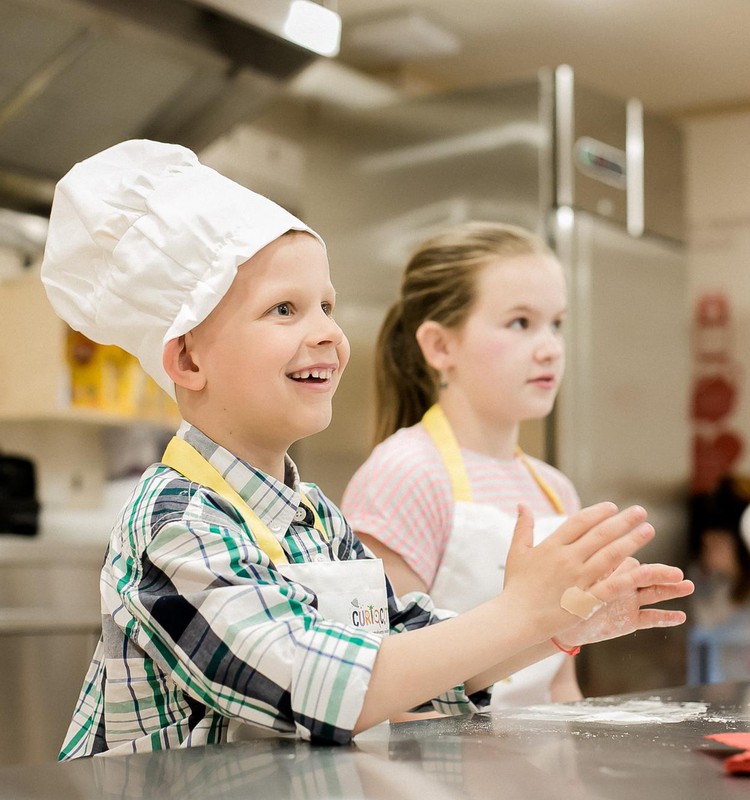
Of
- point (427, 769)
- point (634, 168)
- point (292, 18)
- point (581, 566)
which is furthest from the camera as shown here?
point (634, 168)

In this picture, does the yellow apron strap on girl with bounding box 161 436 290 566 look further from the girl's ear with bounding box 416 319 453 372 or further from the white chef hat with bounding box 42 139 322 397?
the girl's ear with bounding box 416 319 453 372

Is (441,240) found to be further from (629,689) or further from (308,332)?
(629,689)

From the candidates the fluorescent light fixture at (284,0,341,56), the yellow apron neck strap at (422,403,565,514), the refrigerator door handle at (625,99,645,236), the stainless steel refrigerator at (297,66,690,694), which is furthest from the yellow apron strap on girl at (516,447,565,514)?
the refrigerator door handle at (625,99,645,236)

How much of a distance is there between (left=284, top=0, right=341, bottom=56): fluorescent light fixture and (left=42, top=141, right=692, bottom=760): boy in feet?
3.79

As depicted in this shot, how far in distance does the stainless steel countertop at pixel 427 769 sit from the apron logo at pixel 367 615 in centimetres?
8

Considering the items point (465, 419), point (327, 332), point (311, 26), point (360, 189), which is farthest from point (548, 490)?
point (360, 189)

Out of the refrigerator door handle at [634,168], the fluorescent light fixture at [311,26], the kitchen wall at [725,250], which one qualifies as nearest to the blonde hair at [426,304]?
the fluorescent light fixture at [311,26]

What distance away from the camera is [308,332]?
86cm

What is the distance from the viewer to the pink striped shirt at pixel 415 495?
124 centimetres

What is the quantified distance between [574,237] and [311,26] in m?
0.88

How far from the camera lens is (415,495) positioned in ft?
4.14

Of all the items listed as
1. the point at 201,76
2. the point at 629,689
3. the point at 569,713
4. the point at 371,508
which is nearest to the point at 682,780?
the point at 569,713

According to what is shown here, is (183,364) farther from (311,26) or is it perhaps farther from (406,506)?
(311,26)

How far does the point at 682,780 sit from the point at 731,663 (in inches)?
108
